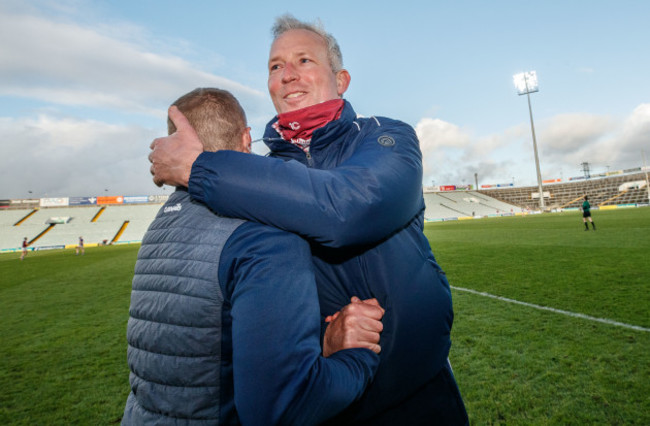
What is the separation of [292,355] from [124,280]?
541 inches

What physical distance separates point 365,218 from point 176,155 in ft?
2.08

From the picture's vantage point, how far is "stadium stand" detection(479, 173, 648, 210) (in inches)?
2745

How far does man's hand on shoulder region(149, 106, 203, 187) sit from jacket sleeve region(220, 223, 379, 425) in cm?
34

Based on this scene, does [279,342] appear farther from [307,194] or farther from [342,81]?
[342,81]

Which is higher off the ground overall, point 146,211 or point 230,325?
point 146,211

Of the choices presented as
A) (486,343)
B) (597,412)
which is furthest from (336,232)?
(486,343)

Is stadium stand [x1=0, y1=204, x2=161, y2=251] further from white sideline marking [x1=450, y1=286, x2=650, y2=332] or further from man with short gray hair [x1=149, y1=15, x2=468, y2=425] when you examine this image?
man with short gray hair [x1=149, y1=15, x2=468, y2=425]

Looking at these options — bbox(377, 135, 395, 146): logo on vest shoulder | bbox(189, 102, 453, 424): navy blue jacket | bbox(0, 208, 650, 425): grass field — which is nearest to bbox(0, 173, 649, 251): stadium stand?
bbox(0, 208, 650, 425): grass field

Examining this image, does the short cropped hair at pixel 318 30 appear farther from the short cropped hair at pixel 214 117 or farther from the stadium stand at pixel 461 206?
the stadium stand at pixel 461 206

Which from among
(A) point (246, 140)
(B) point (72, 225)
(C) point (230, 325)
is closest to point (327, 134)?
(A) point (246, 140)

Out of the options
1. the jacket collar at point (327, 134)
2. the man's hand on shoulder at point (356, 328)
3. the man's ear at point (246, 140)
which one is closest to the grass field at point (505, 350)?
the man's hand on shoulder at point (356, 328)

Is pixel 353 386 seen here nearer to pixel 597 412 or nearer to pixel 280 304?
pixel 280 304

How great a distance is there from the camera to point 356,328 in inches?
41.2

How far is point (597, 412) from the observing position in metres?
2.95
